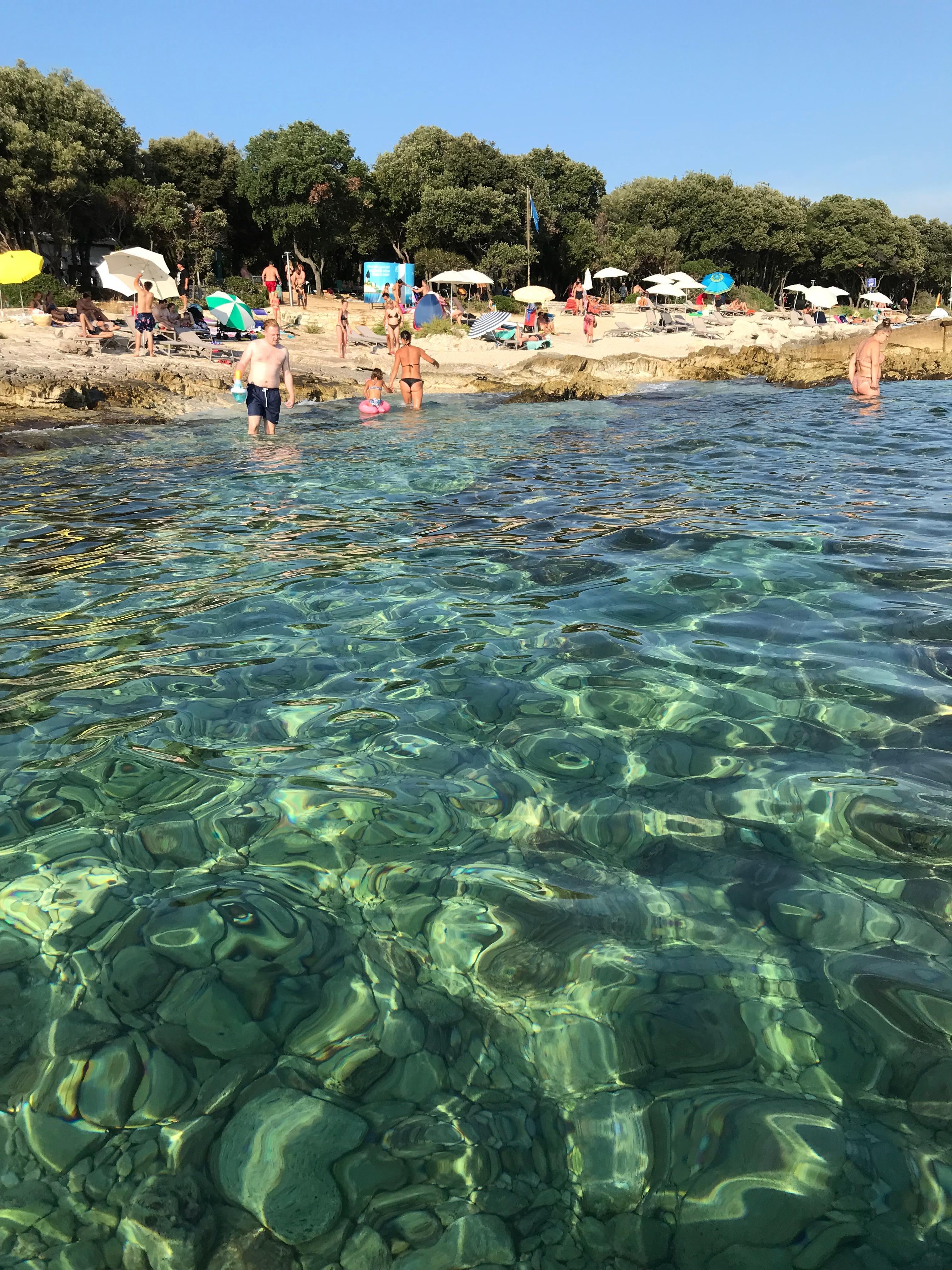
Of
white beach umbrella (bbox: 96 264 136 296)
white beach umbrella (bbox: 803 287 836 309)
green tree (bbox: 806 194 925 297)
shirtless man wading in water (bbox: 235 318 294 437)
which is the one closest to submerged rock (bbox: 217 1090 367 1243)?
shirtless man wading in water (bbox: 235 318 294 437)

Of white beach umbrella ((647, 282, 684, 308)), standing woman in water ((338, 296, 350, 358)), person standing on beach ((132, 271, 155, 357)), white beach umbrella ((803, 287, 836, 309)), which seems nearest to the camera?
person standing on beach ((132, 271, 155, 357))

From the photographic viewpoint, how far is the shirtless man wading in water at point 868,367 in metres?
15.9

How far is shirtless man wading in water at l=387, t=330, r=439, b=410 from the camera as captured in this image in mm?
16156

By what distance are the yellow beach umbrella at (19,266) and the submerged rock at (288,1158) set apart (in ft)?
70.2

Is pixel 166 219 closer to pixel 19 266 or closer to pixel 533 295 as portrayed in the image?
pixel 533 295

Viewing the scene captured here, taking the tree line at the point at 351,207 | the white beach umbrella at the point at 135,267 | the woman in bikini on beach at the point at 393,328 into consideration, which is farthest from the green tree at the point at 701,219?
the white beach umbrella at the point at 135,267

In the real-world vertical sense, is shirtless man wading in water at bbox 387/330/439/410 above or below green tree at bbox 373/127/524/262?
below

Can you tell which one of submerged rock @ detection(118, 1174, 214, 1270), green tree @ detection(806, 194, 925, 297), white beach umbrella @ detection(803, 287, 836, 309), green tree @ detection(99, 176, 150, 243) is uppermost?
green tree @ detection(806, 194, 925, 297)

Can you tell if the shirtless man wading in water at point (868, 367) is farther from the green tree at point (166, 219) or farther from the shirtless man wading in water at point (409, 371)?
the green tree at point (166, 219)

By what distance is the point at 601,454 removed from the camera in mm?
10922

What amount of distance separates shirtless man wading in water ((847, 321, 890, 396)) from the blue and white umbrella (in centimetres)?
1382

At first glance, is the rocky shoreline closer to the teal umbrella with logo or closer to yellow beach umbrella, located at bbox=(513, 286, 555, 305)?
yellow beach umbrella, located at bbox=(513, 286, 555, 305)

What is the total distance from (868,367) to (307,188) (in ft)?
120

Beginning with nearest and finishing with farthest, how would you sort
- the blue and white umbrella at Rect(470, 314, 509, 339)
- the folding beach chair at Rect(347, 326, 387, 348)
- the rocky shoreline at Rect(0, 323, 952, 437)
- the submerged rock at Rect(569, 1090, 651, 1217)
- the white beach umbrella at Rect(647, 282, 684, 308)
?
the submerged rock at Rect(569, 1090, 651, 1217) → the rocky shoreline at Rect(0, 323, 952, 437) → the folding beach chair at Rect(347, 326, 387, 348) → the blue and white umbrella at Rect(470, 314, 509, 339) → the white beach umbrella at Rect(647, 282, 684, 308)
